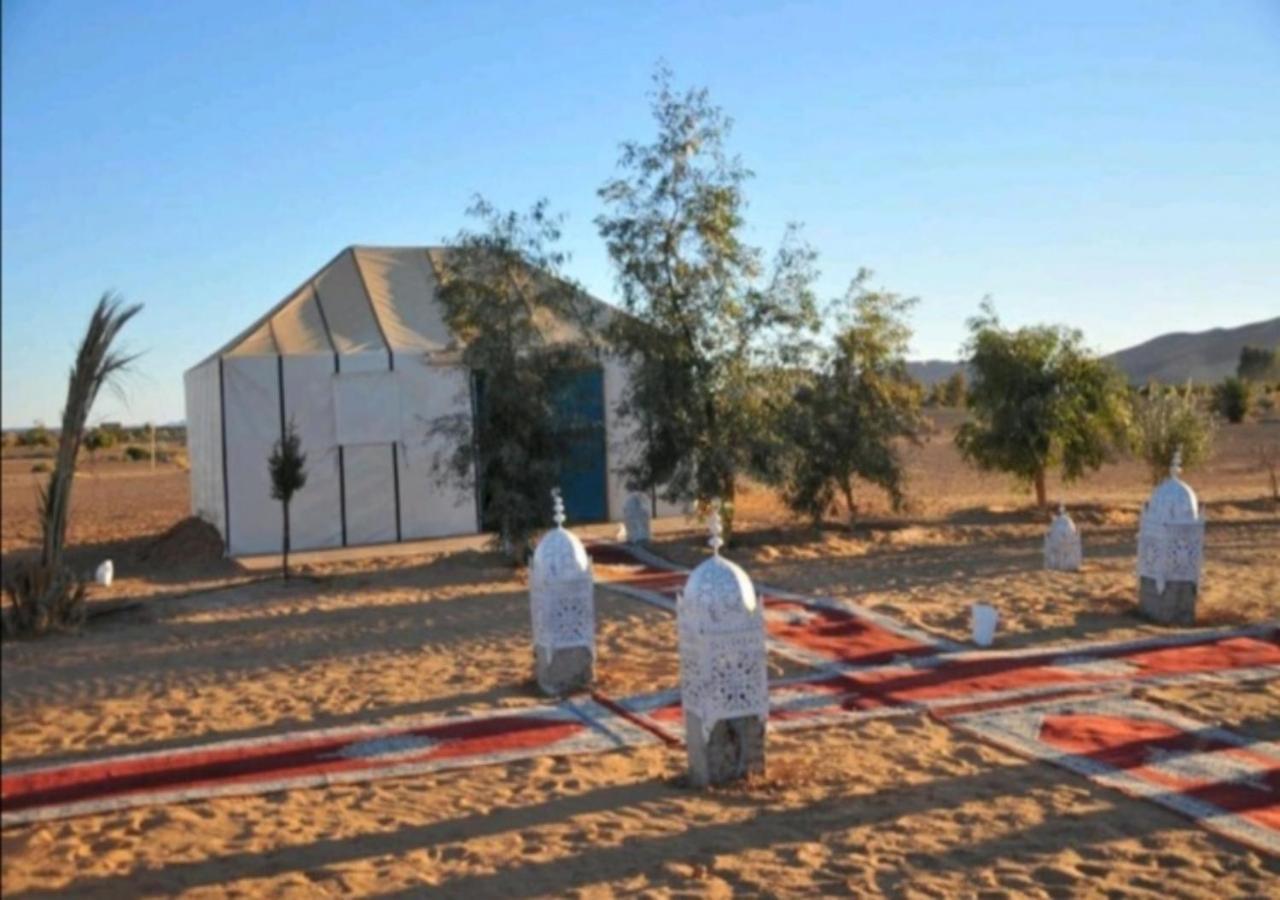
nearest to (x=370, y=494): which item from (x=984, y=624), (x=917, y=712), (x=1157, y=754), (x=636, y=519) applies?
(x=636, y=519)

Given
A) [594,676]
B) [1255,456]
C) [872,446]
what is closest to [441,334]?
[872,446]

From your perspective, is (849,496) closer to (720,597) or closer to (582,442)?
(582,442)

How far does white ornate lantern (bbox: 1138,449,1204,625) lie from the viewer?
9750 mm

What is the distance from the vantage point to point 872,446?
15.8 meters

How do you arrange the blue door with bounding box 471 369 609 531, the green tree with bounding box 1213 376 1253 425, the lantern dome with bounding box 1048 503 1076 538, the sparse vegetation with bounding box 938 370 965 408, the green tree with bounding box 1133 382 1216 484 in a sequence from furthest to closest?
1. the sparse vegetation with bounding box 938 370 965 408
2. the green tree with bounding box 1213 376 1253 425
3. the green tree with bounding box 1133 382 1216 484
4. the blue door with bounding box 471 369 609 531
5. the lantern dome with bounding box 1048 503 1076 538

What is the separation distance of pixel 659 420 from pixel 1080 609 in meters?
5.43

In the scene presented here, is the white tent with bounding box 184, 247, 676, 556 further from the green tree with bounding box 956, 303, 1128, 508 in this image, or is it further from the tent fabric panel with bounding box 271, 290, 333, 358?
the green tree with bounding box 956, 303, 1128, 508

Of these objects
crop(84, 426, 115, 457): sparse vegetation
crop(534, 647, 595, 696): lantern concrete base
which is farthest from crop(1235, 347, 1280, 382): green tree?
crop(84, 426, 115, 457): sparse vegetation

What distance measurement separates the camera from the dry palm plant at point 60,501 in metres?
1.58

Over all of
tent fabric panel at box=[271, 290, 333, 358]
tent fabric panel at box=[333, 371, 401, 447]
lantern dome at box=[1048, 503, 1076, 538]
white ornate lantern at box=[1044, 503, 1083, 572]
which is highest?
tent fabric panel at box=[271, 290, 333, 358]

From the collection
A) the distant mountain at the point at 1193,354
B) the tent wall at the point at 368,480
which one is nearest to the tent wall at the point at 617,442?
the tent wall at the point at 368,480

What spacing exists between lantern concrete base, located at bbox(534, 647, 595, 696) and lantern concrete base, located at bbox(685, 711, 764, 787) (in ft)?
6.53

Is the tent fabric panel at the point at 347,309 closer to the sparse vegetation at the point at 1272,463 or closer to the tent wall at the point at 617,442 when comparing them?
the tent wall at the point at 617,442

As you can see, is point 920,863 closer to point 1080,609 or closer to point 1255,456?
point 1080,609
